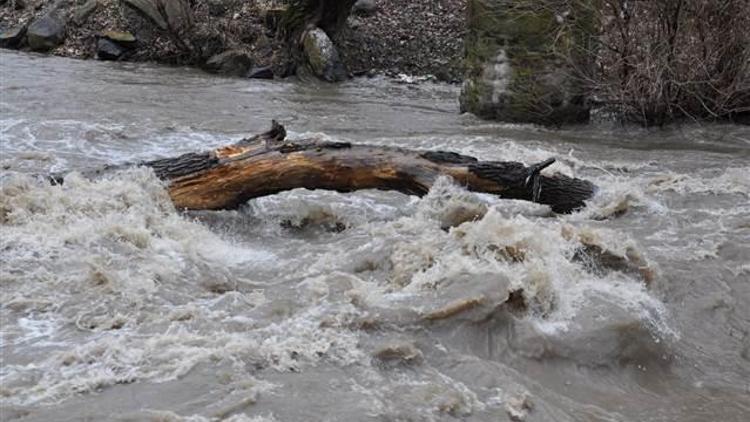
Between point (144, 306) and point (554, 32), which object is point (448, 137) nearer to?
point (554, 32)

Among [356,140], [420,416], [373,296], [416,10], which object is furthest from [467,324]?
[416,10]

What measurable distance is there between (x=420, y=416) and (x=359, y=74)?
1372 centimetres

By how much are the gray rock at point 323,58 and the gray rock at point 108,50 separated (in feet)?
12.2

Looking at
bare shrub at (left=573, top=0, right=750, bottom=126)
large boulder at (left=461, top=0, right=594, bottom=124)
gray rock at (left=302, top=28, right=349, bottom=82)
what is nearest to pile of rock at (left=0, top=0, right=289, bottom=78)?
gray rock at (left=302, top=28, right=349, bottom=82)

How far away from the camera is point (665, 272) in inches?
217

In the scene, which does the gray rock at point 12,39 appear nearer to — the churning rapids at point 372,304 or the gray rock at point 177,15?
the gray rock at point 177,15

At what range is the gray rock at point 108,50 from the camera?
56.2 feet

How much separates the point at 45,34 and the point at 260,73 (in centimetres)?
504

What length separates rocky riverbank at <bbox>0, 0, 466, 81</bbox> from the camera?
17.0 meters

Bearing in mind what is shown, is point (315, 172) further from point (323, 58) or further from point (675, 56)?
point (323, 58)

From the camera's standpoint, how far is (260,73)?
52.8ft

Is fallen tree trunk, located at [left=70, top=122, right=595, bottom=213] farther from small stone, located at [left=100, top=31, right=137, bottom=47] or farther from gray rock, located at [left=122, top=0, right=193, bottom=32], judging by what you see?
small stone, located at [left=100, top=31, right=137, bottom=47]

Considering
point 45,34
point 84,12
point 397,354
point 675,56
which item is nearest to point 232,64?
point 45,34

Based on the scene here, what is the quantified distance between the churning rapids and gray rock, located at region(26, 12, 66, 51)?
34.6 ft
